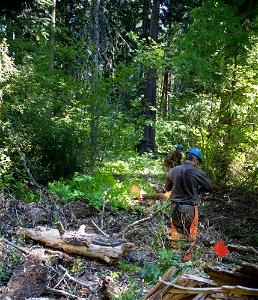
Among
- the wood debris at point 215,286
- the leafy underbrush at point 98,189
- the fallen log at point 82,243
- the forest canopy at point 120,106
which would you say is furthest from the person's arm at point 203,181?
the wood debris at point 215,286

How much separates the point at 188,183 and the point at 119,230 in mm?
1747

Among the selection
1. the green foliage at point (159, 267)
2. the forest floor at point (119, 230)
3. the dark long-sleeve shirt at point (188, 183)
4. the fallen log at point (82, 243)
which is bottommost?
the forest floor at point (119, 230)

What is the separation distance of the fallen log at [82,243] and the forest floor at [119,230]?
0.11 metres

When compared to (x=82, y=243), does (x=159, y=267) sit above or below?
above

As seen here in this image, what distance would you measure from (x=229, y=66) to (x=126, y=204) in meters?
4.49

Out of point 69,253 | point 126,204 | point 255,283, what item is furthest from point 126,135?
point 255,283

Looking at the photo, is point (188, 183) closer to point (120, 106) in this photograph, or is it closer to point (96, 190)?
point (96, 190)

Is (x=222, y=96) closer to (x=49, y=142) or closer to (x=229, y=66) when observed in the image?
(x=229, y=66)

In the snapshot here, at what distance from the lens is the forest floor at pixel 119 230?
4051mm

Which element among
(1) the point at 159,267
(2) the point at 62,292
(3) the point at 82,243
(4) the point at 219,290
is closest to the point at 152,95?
(3) the point at 82,243

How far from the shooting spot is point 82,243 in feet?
15.4

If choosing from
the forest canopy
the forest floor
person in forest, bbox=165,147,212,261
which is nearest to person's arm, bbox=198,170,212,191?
person in forest, bbox=165,147,212,261

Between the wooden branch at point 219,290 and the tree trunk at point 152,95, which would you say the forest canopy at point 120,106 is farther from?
the tree trunk at point 152,95

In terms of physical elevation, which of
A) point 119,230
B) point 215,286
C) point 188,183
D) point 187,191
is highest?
point 215,286
